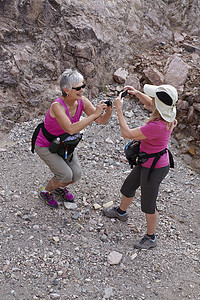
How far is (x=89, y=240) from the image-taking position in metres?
4.14

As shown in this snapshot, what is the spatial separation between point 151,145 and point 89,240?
1.71m

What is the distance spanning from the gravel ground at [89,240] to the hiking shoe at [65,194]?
0.57ft

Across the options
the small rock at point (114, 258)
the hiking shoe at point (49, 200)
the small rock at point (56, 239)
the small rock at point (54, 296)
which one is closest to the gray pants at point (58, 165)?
the hiking shoe at point (49, 200)

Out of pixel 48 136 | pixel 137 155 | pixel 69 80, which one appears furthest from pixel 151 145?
pixel 48 136

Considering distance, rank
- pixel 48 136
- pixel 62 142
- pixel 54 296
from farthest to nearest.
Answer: pixel 48 136
pixel 62 142
pixel 54 296

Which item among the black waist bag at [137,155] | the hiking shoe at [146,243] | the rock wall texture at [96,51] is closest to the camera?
the black waist bag at [137,155]

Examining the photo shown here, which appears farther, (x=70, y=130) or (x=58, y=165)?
(x=58, y=165)

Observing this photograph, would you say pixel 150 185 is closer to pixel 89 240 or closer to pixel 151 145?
pixel 151 145

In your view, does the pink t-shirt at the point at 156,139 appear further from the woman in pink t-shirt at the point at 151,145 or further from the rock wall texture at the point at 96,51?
the rock wall texture at the point at 96,51

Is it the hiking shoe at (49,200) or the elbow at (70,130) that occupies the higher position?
the elbow at (70,130)

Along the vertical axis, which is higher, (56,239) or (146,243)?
(146,243)

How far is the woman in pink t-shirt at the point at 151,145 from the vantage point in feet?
10.8

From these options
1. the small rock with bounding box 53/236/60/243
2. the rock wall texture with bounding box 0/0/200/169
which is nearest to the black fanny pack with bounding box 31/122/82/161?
the small rock with bounding box 53/236/60/243

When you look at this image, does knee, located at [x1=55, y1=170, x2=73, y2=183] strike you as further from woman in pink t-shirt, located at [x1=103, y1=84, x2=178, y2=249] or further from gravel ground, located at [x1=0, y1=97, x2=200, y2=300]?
woman in pink t-shirt, located at [x1=103, y1=84, x2=178, y2=249]
